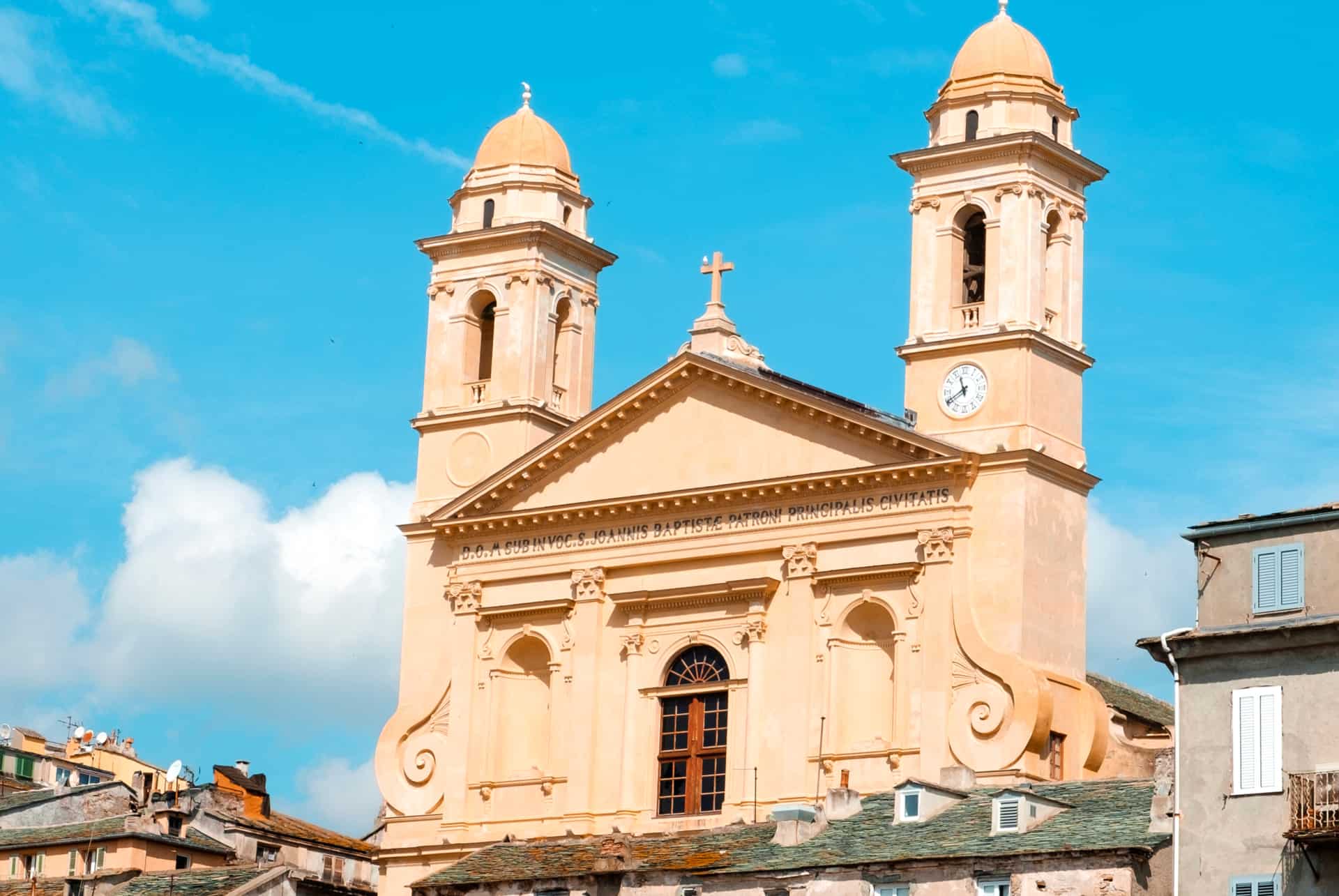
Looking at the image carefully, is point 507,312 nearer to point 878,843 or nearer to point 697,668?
point 697,668

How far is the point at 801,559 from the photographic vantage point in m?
63.8

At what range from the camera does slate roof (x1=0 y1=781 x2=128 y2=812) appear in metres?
76.7

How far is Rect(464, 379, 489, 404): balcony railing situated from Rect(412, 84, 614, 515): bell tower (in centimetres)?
2

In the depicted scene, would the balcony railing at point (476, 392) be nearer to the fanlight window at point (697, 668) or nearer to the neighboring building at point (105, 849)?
the fanlight window at point (697, 668)

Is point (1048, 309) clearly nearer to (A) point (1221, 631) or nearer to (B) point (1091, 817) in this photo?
(B) point (1091, 817)

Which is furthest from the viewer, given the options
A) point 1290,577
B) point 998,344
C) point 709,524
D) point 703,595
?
point 709,524

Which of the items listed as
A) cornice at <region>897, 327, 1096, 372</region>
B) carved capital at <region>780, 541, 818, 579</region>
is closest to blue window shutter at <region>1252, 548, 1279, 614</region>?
cornice at <region>897, 327, 1096, 372</region>

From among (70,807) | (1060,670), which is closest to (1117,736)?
(1060,670)

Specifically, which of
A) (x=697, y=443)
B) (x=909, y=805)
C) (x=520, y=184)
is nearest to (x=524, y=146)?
(x=520, y=184)

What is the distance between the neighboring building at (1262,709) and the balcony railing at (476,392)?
2887 centimetres

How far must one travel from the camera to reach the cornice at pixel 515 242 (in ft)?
234

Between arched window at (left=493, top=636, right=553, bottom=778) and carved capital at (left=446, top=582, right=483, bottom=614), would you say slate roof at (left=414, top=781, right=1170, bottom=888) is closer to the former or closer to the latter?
arched window at (left=493, top=636, right=553, bottom=778)

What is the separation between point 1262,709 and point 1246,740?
1.62ft

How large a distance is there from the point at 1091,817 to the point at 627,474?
18.7 meters
